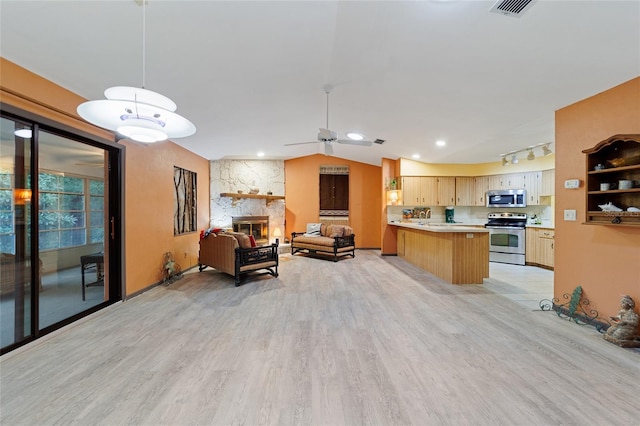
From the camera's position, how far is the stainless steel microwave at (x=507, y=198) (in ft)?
20.3

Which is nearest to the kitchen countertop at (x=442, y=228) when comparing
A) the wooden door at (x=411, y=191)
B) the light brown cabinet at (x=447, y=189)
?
the wooden door at (x=411, y=191)

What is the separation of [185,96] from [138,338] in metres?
2.95

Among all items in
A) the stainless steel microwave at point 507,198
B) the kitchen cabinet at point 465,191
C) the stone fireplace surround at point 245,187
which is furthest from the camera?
the stone fireplace surround at point 245,187

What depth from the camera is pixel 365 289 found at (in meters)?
4.32

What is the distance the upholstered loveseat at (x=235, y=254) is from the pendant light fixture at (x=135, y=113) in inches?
120

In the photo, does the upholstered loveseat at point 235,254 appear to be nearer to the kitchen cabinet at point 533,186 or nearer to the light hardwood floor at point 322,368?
the light hardwood floor at point 322,368

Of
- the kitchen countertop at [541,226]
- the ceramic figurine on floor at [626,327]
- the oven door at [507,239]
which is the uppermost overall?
the kitchen countertop at [541,226]

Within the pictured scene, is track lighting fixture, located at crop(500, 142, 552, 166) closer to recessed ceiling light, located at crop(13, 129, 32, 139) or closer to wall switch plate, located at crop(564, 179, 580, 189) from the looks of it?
wall switch plate, located at crop(564, 179, 580, 189)

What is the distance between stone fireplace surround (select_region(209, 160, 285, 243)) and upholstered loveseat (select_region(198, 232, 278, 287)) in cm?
206

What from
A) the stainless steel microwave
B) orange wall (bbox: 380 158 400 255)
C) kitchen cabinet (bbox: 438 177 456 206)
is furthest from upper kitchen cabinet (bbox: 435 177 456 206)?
orange wall (bbox: 380 158 400 255)

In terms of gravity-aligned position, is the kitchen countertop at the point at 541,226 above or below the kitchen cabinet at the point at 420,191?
below

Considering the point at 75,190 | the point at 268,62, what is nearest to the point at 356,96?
the point at 268,62

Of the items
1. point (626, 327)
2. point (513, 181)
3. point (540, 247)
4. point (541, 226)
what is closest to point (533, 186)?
point (513, 181)

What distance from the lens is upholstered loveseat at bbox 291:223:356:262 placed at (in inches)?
266
